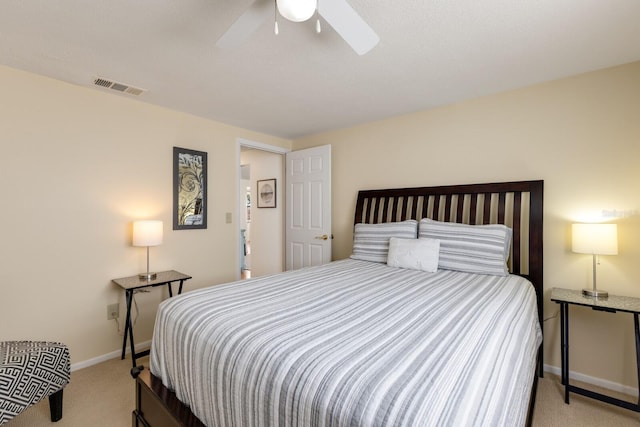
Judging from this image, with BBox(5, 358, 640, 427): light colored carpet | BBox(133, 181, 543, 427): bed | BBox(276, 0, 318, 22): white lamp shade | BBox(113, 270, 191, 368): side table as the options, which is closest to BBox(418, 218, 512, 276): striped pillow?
BBox(133, 181, 543, 427): bed

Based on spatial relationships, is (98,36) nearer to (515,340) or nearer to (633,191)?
(515,340)

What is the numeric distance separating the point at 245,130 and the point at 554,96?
312cm

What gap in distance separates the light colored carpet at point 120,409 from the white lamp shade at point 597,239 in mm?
1033

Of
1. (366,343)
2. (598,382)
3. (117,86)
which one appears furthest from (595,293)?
(117,86)

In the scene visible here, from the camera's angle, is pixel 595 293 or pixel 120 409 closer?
pixel 120 409

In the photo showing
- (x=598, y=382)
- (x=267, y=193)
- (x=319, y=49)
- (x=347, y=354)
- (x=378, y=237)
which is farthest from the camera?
(x=267, y=193)

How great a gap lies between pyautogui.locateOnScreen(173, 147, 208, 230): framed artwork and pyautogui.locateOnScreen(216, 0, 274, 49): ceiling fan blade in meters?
1.82

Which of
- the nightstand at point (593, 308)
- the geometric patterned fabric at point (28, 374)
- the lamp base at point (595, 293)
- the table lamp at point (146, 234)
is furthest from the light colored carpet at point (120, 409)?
the table lamp at point (146, 234)

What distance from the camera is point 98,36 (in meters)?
1.71

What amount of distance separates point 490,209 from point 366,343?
83.6 inches

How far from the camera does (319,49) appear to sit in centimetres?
187

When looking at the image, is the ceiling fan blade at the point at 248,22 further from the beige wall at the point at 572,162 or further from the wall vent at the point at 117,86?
the beige wall at the point at 572,162

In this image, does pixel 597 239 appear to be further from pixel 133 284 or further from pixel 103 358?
pixel 103 358

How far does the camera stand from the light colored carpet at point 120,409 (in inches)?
69.3
